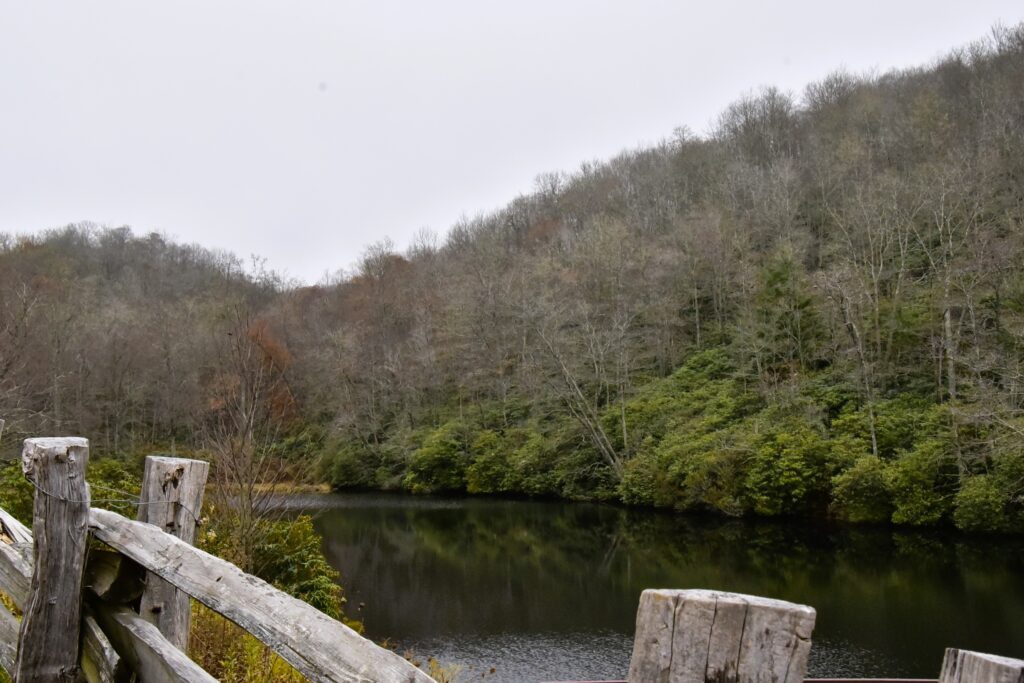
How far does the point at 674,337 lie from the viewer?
36938 mm

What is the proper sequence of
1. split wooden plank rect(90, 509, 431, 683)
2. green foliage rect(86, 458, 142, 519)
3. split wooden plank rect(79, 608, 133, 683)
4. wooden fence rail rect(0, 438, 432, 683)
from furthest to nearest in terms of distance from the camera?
green foliage rect(86, 458, 142, 519) → split wooden plank rect(79, 608, 133, 683) → wooden fence rail rect(0, 438, 432, 683) → split wooden plank rect(90, 509, 431, 683)

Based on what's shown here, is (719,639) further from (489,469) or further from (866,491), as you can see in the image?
(489,469)

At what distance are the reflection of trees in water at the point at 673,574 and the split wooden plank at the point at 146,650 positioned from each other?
35.6 feet

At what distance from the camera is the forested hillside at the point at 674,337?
74.2 feet

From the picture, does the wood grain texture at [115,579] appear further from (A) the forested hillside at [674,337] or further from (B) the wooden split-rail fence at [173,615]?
(A) the forested hillside at [674,337]

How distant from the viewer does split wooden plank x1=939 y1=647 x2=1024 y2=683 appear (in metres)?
1.15

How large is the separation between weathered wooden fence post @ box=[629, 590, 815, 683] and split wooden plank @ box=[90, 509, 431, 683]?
0.72 metres

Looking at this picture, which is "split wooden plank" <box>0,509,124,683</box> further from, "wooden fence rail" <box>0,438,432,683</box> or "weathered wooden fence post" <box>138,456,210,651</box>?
"weathered wooden fence post" <box>138,456,210,651</box>

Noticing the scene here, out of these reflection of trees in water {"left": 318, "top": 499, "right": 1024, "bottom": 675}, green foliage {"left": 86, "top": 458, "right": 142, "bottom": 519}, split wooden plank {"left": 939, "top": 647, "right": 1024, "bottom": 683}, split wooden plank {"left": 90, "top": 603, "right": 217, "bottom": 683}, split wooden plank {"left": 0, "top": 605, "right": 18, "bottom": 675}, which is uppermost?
split wooden plank {"left": 939, "top": 647, "right": 1024, "bottom": 683}

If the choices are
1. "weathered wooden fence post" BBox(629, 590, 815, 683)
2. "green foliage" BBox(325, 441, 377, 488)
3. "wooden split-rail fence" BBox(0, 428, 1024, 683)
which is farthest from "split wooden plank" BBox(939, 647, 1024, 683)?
"green foliage" BBox(325, 441, 377, 488)

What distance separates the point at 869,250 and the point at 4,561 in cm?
3490

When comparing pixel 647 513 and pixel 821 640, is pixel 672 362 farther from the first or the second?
pixel 821 640

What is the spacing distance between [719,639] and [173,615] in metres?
2.94

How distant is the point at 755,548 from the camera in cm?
1997
